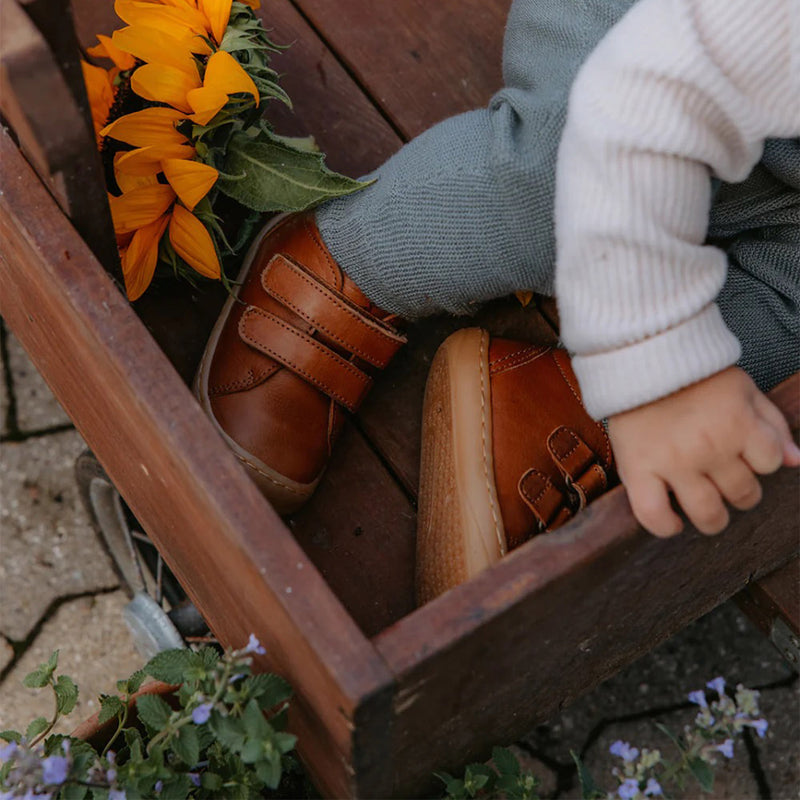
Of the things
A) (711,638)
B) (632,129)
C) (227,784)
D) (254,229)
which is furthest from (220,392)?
(711,638)

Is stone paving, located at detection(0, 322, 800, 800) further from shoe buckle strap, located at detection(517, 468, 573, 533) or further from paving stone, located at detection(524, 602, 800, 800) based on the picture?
shoe buckle strap, located at detection(517, 468, 573, 533)

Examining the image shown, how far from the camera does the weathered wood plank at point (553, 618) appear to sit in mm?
647

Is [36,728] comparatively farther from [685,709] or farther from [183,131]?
[685,709]

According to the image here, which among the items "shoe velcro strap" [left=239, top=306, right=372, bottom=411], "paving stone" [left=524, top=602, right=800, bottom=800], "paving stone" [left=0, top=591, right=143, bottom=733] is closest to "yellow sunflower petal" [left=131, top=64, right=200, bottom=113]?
"shoe velcro strap" [left=239, top=306, right=372, bottom=411]

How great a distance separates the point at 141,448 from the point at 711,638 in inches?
36.4

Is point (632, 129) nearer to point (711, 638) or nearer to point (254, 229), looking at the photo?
point (254, 229)

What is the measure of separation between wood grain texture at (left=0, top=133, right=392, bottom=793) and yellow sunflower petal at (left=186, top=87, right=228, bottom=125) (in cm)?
17

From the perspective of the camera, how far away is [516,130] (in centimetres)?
93

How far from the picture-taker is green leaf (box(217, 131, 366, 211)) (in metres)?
1.00

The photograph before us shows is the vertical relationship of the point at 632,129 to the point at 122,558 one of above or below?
above

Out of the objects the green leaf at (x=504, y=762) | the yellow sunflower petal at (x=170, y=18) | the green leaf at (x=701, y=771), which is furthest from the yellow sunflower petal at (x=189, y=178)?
the green leaf at (x=701, y=771)

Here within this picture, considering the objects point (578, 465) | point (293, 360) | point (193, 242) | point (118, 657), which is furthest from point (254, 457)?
point (118, 657)

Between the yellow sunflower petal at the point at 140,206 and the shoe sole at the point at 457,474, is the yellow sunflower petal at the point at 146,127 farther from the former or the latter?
the shoe sole at the point at 457,474

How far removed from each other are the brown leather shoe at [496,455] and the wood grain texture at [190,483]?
23cm
